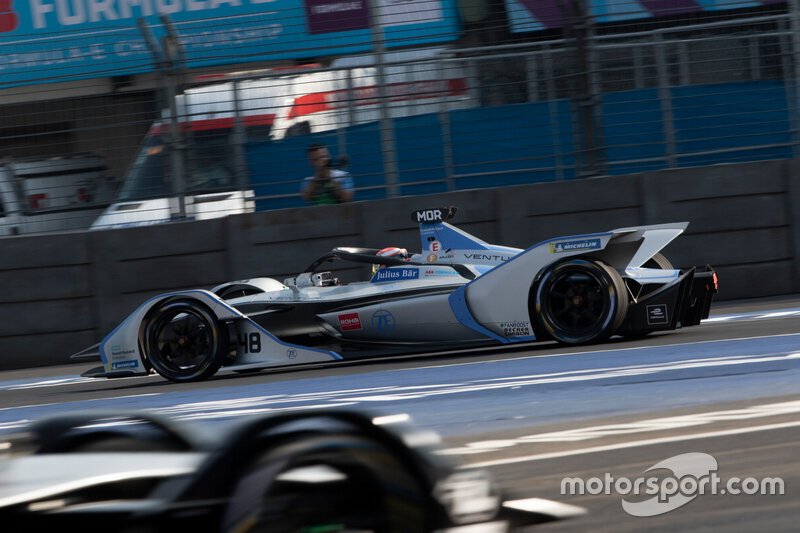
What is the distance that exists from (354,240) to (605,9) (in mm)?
3624

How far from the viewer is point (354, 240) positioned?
11156mm

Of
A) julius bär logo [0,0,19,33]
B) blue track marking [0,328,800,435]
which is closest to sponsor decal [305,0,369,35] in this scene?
julius bär logo [0,0,19,33]

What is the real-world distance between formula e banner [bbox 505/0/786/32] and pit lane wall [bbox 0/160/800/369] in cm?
185

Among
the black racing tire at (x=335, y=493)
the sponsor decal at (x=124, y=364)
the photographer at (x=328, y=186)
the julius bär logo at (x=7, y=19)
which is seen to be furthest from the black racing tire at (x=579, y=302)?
the julius bär logo at (x=7, y=19)

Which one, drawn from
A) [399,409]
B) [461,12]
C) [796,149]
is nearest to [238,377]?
[399,409]

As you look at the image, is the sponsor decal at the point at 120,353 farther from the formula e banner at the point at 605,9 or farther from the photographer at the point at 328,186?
the formula e banner at the point at 605,9

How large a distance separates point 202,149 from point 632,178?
4311 millimetres

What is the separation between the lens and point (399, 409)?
5.88 m

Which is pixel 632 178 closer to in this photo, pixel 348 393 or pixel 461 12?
pixel 461 12

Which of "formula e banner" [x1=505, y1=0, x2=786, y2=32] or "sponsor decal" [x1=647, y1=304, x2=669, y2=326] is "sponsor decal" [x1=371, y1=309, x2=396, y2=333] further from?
"formula e banner" [x1=505, y1=0, x2=786, y2=32]

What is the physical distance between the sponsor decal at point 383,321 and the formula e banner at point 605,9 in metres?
4.59

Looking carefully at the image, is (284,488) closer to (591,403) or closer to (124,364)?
(591,403)

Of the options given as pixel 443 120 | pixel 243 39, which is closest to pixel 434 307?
pixel 443 120

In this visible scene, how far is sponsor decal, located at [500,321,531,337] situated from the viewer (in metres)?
7.80
